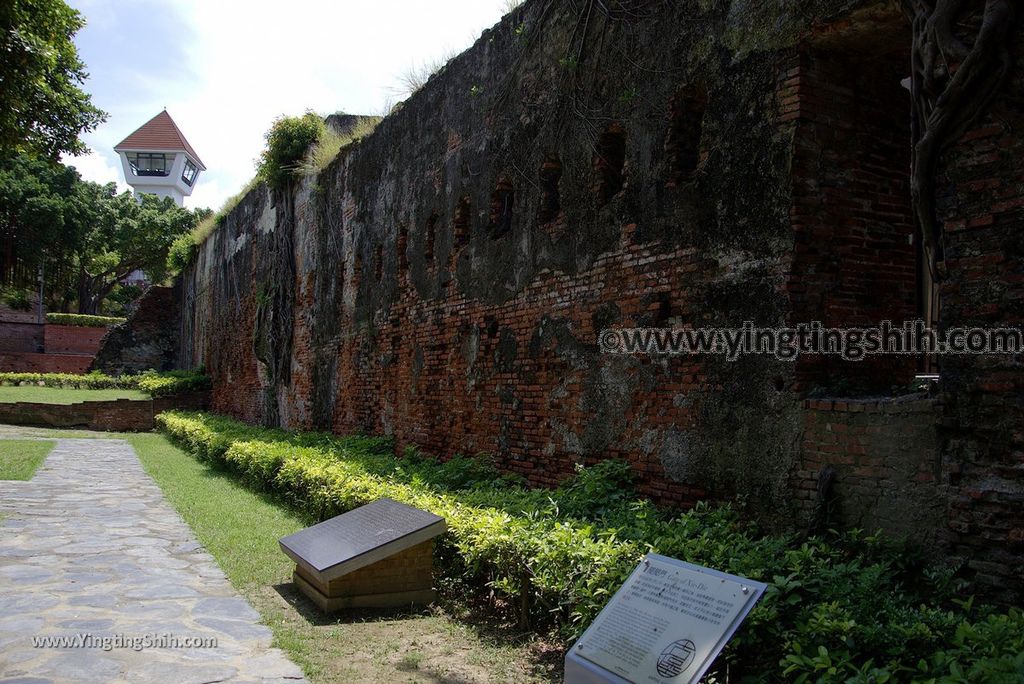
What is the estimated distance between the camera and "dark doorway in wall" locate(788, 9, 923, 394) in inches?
189

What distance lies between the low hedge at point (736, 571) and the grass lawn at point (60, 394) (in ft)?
50.4

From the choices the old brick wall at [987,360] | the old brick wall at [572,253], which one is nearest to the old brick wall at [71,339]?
the old brick wall at [572,253]

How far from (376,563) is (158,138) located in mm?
63740

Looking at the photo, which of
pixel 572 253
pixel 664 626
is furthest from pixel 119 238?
pixel 664 626

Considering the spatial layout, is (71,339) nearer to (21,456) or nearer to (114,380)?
(114,380)

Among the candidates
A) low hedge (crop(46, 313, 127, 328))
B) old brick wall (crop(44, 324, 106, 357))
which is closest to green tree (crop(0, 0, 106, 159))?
low hedge (crop(46, 313, 127, 328))

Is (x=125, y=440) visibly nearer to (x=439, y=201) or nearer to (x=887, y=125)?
(x=439, y=201)

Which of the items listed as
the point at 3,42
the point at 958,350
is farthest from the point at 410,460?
the point at 958,350

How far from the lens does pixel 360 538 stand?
5336mm

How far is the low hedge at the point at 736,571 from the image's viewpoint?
296 centimetres

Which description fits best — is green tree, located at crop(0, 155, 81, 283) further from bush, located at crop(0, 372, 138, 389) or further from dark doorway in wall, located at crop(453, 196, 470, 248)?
dark doorway in wall, located at crop(453, 196, 470, 248)

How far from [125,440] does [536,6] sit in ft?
41.4

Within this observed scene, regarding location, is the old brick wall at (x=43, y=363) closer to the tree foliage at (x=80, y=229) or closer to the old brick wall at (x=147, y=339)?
the old brick wall at (x=147, y=339)

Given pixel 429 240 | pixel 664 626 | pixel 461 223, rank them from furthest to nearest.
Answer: pixel 429 240 < pixel 461 223 < pixel 664 626
